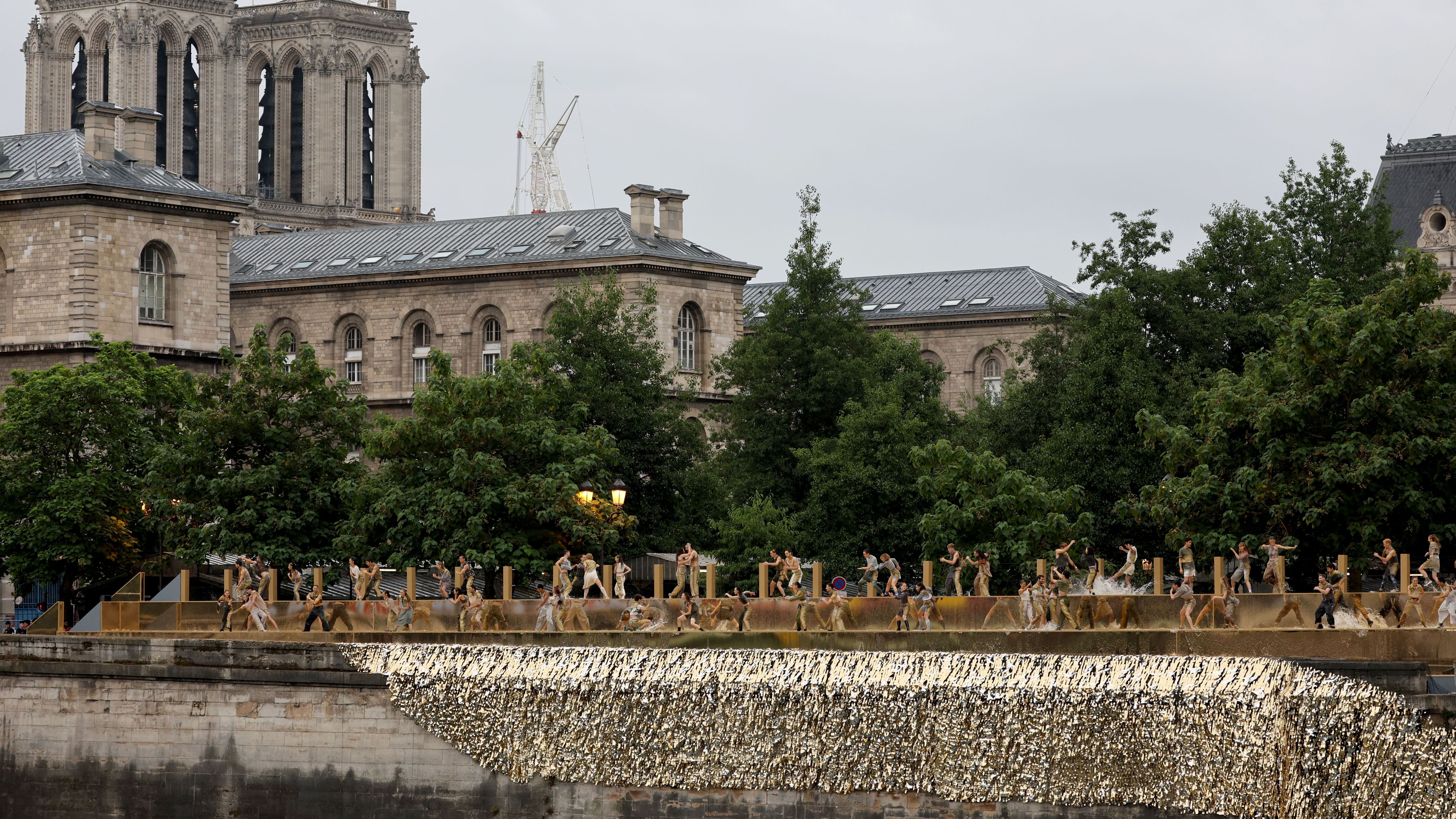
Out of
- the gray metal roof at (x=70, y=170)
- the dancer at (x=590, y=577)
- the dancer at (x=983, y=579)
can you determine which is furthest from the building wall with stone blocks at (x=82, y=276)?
the dancer at (x=983, y=579)

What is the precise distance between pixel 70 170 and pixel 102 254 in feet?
10.1

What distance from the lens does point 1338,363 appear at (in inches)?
1956

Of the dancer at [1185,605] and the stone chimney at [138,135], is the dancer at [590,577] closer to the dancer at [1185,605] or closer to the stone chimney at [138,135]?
the dancer at [1185,605]

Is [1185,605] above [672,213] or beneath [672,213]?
beneath

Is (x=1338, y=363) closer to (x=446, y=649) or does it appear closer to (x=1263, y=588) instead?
(x=1263, y=588)

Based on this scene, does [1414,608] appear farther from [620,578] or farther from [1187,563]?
[620,578]

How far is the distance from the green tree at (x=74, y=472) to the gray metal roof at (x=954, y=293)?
38.3 m

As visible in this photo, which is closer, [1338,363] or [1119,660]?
[1119,660]

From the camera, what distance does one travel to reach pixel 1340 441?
161 feet

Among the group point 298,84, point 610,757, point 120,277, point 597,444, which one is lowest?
point 610,757

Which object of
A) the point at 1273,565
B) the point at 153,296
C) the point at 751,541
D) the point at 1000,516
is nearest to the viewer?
the point at 1273,565

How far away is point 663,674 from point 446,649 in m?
4.53

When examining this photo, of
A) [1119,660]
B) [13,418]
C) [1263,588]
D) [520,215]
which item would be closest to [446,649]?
[1119,660]

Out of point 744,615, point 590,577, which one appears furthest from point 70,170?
point 744,615
